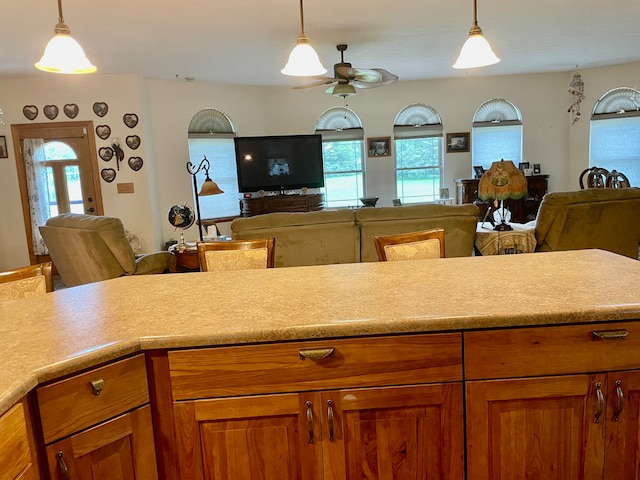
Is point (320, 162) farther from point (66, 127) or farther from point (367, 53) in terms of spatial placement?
point (66, 127)

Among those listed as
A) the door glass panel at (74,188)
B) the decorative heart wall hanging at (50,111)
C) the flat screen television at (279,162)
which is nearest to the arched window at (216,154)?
the flat screen television at (279,162)

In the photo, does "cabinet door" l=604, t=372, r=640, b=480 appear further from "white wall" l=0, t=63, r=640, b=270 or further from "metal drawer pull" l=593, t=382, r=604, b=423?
"white wall" l=0, t=63, r=640, b=270

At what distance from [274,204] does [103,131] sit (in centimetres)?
261

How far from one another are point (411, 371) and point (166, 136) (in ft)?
20.6

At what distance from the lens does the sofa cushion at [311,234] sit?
3.87m

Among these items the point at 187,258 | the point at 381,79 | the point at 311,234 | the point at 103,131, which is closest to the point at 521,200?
the point at 381,79

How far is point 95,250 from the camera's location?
394 centimetres

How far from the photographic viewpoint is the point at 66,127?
20.0ft

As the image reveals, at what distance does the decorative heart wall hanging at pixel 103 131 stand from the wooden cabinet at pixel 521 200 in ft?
17.3

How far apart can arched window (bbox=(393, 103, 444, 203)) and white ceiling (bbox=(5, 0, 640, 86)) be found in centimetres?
156

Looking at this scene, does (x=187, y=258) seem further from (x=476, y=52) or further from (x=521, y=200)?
(x=521, y=200)

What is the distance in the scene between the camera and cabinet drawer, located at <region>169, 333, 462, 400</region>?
1.35 metres

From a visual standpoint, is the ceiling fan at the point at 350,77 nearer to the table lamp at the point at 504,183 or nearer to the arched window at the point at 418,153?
the table lamp at the point at 504,183

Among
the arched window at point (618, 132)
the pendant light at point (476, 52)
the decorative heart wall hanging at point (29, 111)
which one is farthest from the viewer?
the arched window at point (618, 132)
